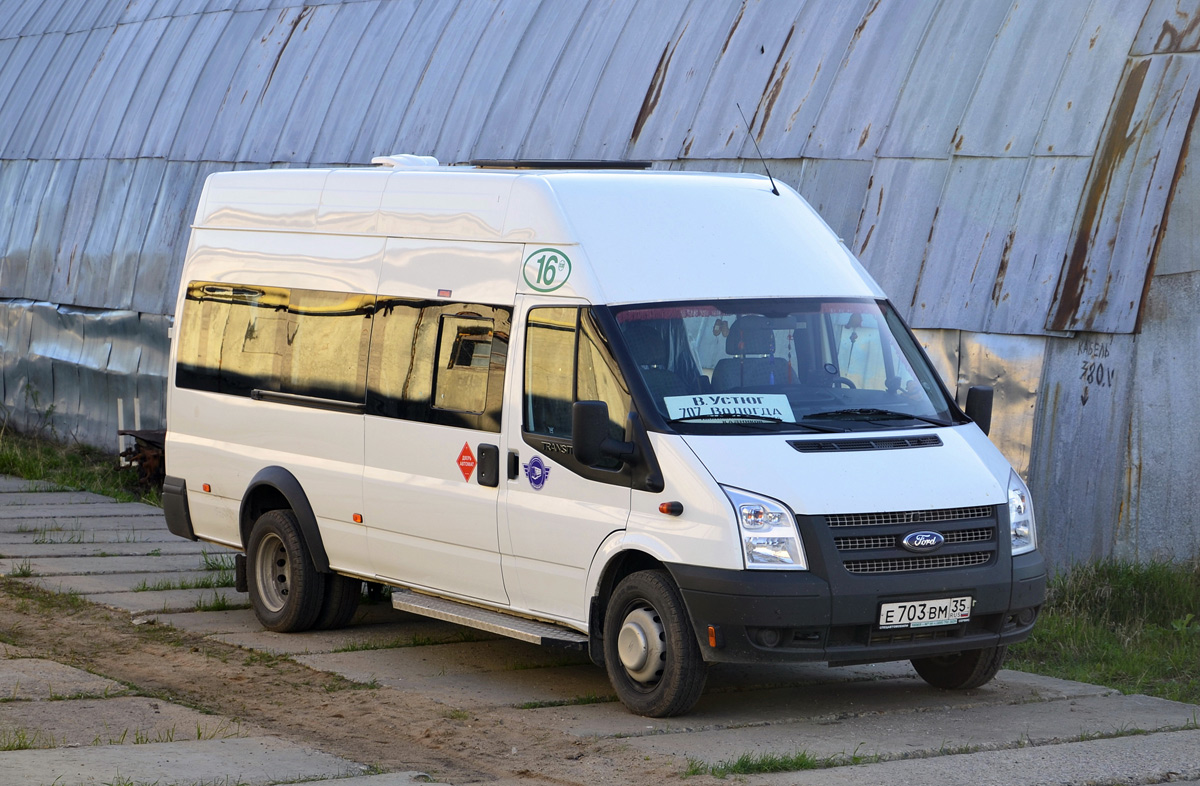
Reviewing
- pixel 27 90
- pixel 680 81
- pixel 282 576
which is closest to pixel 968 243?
pixel 680 81

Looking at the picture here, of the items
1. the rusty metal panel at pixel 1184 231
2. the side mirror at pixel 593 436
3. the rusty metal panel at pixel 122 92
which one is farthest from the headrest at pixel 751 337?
the rusty metal panel at pixel 122 92

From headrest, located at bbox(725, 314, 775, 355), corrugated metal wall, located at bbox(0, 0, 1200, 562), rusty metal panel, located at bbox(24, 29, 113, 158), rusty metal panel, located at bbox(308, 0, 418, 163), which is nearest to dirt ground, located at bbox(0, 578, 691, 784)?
headrest, located at bbox(725, 314, 775, 355)

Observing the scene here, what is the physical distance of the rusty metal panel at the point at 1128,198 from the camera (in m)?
10.6

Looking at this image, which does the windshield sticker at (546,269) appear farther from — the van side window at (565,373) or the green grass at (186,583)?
the green grass at (186,583)

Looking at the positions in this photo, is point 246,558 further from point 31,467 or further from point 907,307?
point 31,467

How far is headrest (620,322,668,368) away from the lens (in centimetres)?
804

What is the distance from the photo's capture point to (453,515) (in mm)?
8805

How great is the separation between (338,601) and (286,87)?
9912 mm

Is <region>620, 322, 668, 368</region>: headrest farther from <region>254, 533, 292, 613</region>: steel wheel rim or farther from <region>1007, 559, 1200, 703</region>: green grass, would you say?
<region>254, 533, 292, 613</region>: steel wheel rim

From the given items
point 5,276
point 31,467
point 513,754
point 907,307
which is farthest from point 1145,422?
point 5,276

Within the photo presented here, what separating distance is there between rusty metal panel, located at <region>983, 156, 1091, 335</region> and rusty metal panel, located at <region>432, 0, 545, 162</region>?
19.5 ft

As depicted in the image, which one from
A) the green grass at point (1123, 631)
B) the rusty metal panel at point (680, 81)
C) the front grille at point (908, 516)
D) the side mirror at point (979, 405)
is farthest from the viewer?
the rusty metal panel at point (680, 81)

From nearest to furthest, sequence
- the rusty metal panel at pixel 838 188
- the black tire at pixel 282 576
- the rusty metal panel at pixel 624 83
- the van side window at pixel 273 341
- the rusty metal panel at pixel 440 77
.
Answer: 1. the van side window at pixel 273 341
2. the black tire at pixel 282 576
3. the rusty metal panel at pixel 838 188
4. the rusty metal panel at pixel 624 83
5. the rusty metal panel at pixel 440 77

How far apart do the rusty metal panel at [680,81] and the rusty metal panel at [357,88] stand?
3994mm
